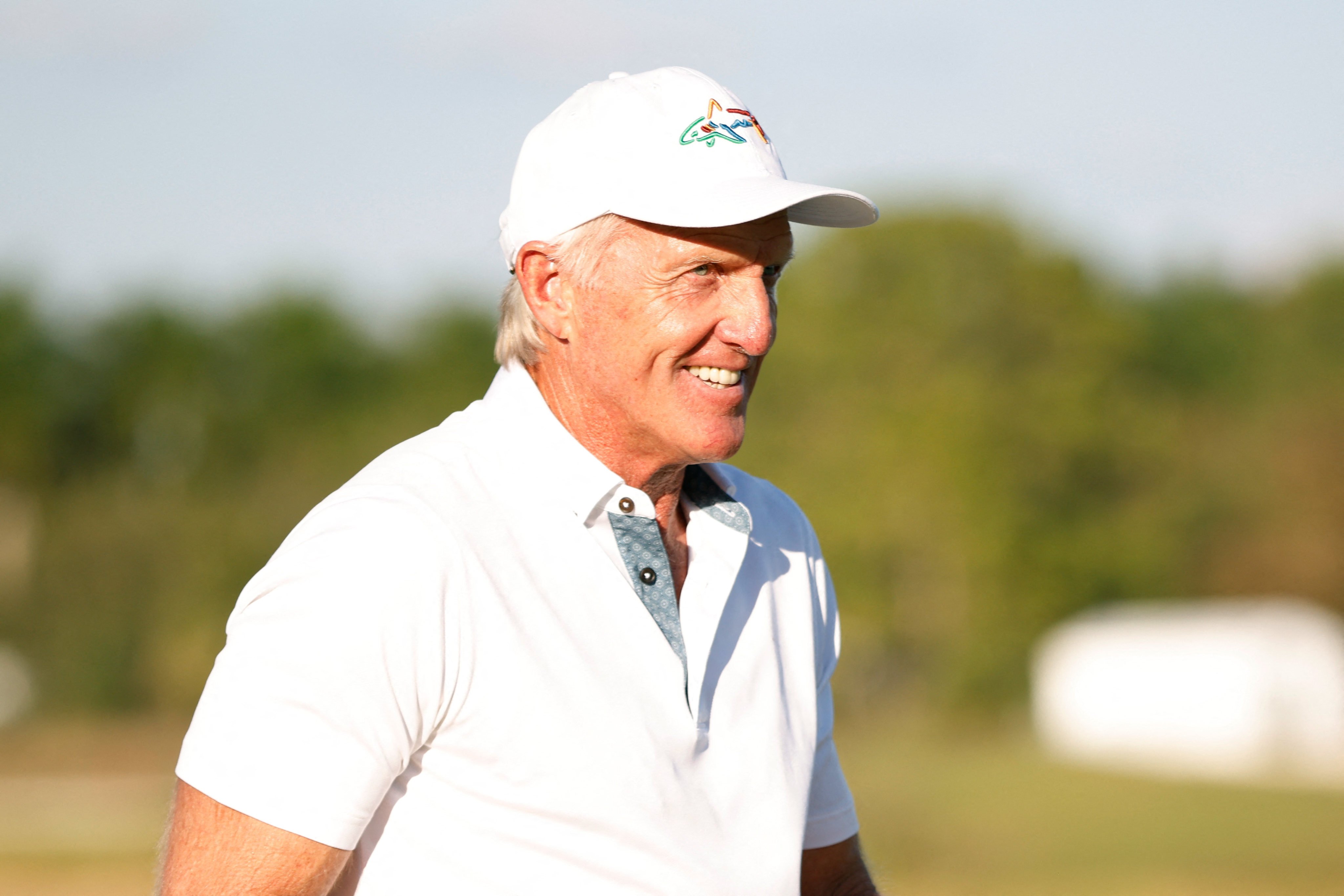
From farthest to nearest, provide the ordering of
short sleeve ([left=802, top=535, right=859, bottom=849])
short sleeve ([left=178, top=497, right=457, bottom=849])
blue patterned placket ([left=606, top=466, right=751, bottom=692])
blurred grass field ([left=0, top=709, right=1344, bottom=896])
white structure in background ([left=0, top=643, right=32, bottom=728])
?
white structure in background ([left=0, top=643, right=32, bottom=728]) → blurred grass field ([left=0, top=709, right=1344, bottom=896]) → short sleeve ([left=802, top=535, right=859, bottom=849]) → blue patterned placket ([left=606, top=466, right=751, bottom=692]) → short sleeve ([left=178, top=497, right=457, bottom=849])

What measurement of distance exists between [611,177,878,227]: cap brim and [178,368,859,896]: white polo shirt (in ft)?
1.12

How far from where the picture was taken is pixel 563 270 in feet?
7.72

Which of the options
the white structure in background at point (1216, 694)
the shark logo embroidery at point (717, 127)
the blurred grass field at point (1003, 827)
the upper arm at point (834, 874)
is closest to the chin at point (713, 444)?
the shark logo embroidery at point (717, 127)

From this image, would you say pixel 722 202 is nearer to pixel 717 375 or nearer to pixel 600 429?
pixel 717 375

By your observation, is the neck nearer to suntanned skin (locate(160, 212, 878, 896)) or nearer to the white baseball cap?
suntanned skin (locate(160, 212, 878, 896))

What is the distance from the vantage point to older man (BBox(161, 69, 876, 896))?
6.20 feet

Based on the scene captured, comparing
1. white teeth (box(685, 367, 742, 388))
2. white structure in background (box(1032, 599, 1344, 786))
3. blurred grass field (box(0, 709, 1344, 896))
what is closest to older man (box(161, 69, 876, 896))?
white teeth (box(685, 367, 742, 388))

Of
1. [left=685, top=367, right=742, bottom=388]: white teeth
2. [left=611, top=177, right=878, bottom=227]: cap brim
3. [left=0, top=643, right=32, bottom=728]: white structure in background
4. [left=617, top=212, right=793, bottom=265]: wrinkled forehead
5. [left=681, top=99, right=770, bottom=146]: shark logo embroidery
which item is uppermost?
[left=681, top=99, right=770, bottom=146]: shark logo embroidery

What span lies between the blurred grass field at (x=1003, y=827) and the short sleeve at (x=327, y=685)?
667cm

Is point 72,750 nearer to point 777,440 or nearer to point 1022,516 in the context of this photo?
point 777,440

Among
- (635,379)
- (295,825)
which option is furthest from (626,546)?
(295,825)

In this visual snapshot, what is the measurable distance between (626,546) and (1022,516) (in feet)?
156

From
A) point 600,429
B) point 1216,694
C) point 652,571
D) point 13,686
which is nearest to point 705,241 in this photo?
point 600,429

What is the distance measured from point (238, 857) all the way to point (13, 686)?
45743 millimetres
